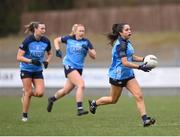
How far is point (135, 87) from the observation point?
13031 millimetres

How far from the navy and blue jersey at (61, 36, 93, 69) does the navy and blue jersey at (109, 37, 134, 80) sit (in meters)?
→ 2.58

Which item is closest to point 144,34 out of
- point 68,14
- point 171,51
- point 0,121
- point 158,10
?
point 158,10

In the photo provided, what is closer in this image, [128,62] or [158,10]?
[128,62]

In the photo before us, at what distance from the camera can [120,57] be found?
12906 mm

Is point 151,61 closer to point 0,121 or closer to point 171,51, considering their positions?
point 0,121

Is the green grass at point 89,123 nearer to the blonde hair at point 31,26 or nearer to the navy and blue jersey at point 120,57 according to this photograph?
the navy and blue jersey at point 120,57

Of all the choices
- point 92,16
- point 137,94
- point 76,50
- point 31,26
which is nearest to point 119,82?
point 137,94

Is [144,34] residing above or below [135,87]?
below

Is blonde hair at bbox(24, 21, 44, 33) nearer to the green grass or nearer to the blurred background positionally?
the green grass

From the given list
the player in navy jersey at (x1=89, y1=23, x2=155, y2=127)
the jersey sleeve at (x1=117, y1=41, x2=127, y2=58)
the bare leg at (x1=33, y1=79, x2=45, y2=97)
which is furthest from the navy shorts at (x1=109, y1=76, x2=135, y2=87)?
the bare leg at (x1=33, y1=79, x2=45, y2=97)

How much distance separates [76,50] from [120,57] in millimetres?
3061

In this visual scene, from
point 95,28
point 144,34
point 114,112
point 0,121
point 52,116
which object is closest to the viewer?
point 0,121

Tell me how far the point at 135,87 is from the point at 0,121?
3144 millimetres

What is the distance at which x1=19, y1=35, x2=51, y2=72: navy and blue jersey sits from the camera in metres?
14.6
